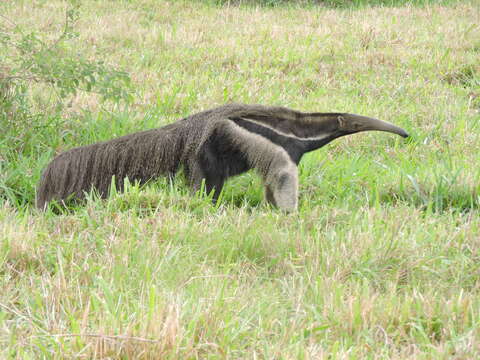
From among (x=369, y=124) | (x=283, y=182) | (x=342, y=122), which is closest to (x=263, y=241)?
(x=283, y=182)

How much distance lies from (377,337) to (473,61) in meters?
6.33

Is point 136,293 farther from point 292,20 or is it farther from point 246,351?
point 292,20

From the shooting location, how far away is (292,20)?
10.7 meters

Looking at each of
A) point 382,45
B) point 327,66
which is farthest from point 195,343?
point 382,45

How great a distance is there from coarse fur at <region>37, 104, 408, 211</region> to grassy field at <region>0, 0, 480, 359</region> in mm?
189

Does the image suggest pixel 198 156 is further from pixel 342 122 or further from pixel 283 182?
pixel 342 122

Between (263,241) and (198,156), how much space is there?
3.61 ft

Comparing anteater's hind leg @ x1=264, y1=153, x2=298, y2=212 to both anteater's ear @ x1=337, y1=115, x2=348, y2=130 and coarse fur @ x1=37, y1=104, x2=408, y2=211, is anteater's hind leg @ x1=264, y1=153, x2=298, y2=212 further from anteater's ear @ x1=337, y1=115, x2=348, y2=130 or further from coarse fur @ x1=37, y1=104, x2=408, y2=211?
anteater's ear @ x1=337, y1=115, x2=348, y2=130

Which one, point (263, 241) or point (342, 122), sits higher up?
point (342, 122)

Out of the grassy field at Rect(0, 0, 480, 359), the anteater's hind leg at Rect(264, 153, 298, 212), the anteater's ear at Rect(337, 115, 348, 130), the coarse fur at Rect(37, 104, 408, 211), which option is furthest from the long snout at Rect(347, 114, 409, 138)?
the anteater's hind leg at Rect(264, 153, 298, 212)

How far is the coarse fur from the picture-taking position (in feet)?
14.8

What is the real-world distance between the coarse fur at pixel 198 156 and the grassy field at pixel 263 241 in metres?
0.19

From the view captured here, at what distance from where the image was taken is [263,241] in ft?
11.9

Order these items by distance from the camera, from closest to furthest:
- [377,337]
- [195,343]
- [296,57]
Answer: [195,343]
[377,337]
[296,57]
